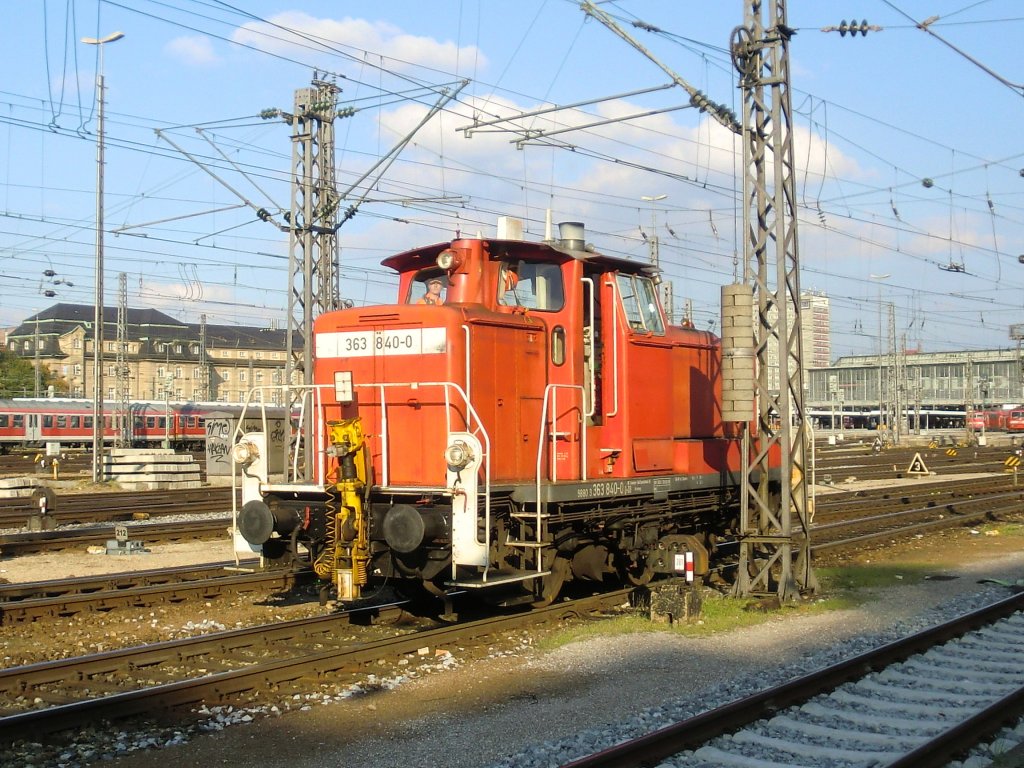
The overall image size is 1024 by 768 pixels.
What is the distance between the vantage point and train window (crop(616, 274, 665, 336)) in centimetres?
1079

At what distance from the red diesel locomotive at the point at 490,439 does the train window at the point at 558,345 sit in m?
0.02

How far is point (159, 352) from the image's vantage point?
85500mm

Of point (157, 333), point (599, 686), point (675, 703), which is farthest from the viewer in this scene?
point (157, 333)

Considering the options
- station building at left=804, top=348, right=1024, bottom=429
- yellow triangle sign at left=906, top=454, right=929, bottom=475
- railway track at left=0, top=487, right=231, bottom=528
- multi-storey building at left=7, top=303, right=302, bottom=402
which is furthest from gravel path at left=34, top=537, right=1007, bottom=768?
station building at left=804, top=348, right=1024, bottom=429

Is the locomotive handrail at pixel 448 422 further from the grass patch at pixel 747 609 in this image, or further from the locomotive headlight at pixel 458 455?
the grass patch at pixel 747 609

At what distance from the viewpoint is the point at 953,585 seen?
12.6 m

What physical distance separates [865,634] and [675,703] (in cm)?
333

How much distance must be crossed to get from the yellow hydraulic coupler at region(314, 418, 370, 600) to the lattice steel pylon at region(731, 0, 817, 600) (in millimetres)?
4763

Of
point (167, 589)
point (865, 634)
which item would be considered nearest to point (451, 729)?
point (865, 634)

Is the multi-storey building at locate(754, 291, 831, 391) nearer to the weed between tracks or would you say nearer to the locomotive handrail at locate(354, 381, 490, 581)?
the weed between tracks

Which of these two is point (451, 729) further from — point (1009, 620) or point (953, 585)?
point (953, 585)

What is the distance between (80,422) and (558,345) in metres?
52.3

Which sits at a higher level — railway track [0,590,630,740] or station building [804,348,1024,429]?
station building [804,348,1024,429]

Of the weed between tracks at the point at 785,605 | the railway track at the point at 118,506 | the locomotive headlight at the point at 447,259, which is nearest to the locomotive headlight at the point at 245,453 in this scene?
the locomotive headlight at the point at 447,259
